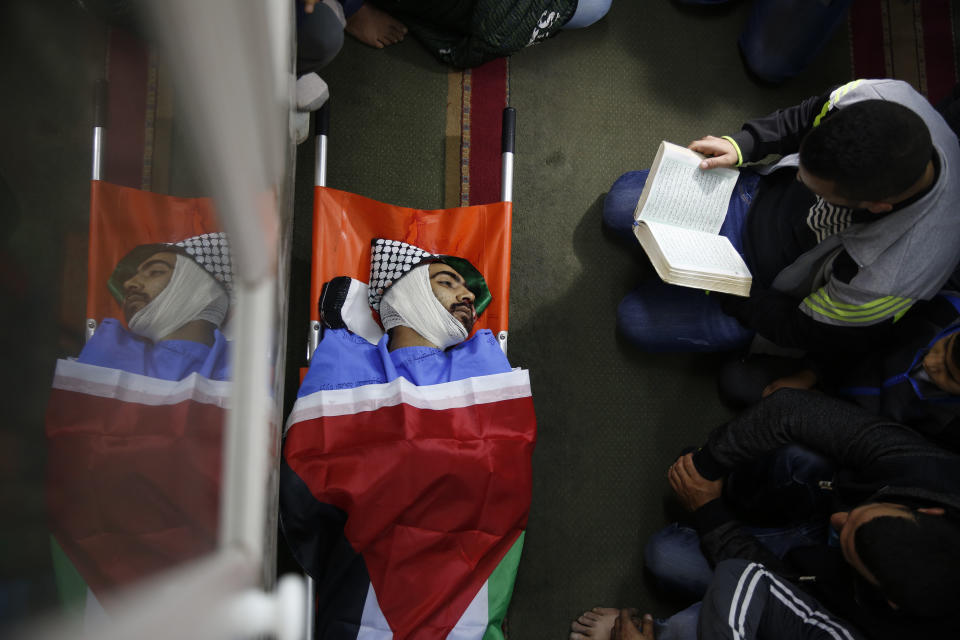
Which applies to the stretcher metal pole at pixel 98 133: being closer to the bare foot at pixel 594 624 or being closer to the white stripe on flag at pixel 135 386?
the white stripe on flag at pixel 135 386

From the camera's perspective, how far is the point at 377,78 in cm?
180

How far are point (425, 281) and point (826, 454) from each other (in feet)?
3.17

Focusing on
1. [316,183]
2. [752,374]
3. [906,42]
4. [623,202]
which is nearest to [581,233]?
[623,202]

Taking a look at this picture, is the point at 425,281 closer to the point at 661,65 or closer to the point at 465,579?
the point at 465,579

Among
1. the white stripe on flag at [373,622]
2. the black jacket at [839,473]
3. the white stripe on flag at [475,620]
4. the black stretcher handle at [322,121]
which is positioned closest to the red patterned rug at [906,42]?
the black jacket at [839,473]

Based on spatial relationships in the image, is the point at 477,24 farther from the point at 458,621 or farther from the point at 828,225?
the point at 458,621

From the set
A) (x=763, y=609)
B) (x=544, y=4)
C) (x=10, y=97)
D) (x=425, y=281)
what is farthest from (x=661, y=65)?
(x=10, y=97)

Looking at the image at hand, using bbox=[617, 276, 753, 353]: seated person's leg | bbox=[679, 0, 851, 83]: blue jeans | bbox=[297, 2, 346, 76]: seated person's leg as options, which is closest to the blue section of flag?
bbox=[617, 276, 753, 353]: seated person's leg

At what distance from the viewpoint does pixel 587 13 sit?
1.80 metres

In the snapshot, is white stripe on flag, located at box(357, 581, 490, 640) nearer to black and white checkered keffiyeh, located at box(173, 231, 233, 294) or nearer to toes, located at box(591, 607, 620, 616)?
toes, located at box(591, 607, 620, 616)

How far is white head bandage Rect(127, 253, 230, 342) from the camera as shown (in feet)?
1.39

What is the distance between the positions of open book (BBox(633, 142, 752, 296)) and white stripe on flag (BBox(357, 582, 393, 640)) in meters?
0.91

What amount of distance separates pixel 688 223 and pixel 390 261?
2.43 feet

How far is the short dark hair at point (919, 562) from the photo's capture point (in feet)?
3.11
